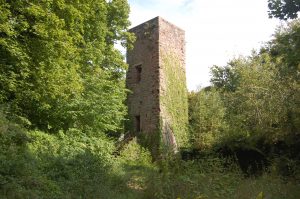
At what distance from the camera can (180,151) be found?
17062mm

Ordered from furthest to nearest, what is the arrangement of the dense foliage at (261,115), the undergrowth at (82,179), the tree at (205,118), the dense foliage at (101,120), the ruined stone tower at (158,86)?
the tree at (205,118), the ruined stone tower at (158,86), the dense foliage at (261,115), the dense foliage at (101,120), the undergrowth at (82,179)

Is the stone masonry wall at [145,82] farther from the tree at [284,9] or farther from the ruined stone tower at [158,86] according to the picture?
the tree at [284,9]

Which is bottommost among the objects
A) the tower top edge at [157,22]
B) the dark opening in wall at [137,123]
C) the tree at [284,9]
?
the dark opening in wall at [137,123]

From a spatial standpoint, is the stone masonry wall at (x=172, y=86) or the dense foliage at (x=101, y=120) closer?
the dense foliage at (x=101, y=120)

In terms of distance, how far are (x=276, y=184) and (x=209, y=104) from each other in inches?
360

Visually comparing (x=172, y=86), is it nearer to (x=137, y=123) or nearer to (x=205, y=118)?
(x=205, y=118)

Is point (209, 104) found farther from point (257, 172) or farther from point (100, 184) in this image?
point (100, 184)

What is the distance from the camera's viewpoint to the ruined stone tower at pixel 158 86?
16891mm

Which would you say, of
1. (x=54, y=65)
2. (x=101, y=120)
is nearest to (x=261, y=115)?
(x=101, y=120)

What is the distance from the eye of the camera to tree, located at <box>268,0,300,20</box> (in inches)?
342

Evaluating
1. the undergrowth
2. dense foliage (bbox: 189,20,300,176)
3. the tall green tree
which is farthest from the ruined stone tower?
the undergrowth

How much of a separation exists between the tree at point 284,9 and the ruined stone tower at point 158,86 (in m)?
8.77

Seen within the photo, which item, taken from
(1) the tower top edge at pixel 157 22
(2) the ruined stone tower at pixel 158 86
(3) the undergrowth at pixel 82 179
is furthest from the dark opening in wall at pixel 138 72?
(3) the undergrowth at pixel 82 179

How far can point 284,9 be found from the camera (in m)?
8.80
